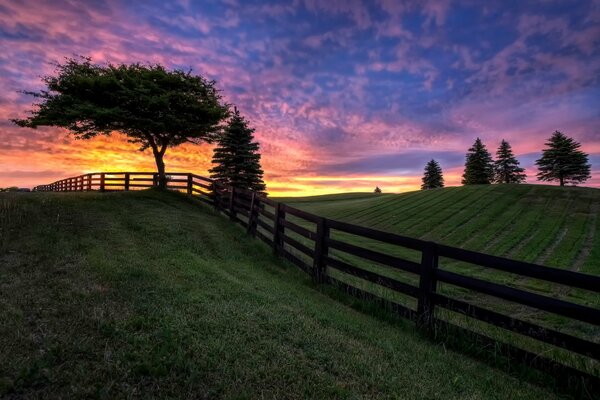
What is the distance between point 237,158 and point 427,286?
92.8 ft

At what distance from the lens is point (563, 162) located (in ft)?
197

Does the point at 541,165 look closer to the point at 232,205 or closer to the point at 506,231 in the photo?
the point at 506,231

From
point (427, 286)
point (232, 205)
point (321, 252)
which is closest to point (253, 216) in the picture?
point (232, 205)

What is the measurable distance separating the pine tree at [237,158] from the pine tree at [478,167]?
46.6 metres

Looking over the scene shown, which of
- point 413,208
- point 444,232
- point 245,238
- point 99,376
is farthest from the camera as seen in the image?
point 413,208

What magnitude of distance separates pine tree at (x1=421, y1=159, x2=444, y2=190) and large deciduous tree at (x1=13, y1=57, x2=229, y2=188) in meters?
59.4

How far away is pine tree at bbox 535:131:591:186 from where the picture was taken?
193 ft

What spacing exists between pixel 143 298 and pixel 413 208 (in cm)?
3912

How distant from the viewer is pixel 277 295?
7137 mm

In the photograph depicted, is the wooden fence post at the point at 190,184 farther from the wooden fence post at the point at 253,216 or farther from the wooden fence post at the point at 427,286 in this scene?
the wooden fence post at the point at 427,286

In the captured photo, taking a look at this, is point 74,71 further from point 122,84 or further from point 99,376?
point 99,376

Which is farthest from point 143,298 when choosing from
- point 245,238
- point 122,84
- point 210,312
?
point 122,84

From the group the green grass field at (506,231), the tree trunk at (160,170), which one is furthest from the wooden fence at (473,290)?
the tree trunk at (160,170)

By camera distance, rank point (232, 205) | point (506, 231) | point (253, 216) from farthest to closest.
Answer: point (506, 231) < point (232, 205) < point (253, 216)
